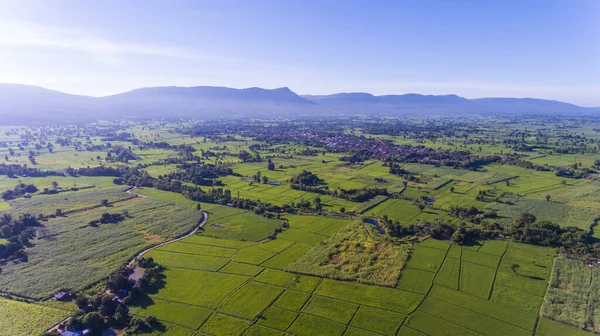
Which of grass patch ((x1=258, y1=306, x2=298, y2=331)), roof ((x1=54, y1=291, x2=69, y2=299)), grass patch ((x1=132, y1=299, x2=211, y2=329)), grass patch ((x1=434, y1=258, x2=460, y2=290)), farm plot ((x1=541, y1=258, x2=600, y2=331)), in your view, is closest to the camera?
grass patch ((x1=258, y1=306, x2=298, y2=331))

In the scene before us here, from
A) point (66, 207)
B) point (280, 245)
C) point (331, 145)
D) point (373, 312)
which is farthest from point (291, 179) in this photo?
point (331, 145)

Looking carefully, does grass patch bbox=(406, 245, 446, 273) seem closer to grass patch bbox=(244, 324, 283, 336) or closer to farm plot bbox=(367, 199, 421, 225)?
farm plot bbox=(367, 199, 421, 225)

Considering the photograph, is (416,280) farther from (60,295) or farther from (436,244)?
(60,295)

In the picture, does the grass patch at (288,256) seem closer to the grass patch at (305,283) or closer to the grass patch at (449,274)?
the grass patch at (305,283)

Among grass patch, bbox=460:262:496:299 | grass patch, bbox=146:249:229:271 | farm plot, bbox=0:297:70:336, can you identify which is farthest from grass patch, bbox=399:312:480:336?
farm plot, bbox=0:297:70:336

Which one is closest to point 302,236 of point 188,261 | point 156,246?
point 188,261

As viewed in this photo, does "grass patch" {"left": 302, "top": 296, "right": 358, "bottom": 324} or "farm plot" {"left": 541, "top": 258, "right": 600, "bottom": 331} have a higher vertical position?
→ "farm plot" {"left": 541, "top": 258, "right": 600, "bottom": 331}
